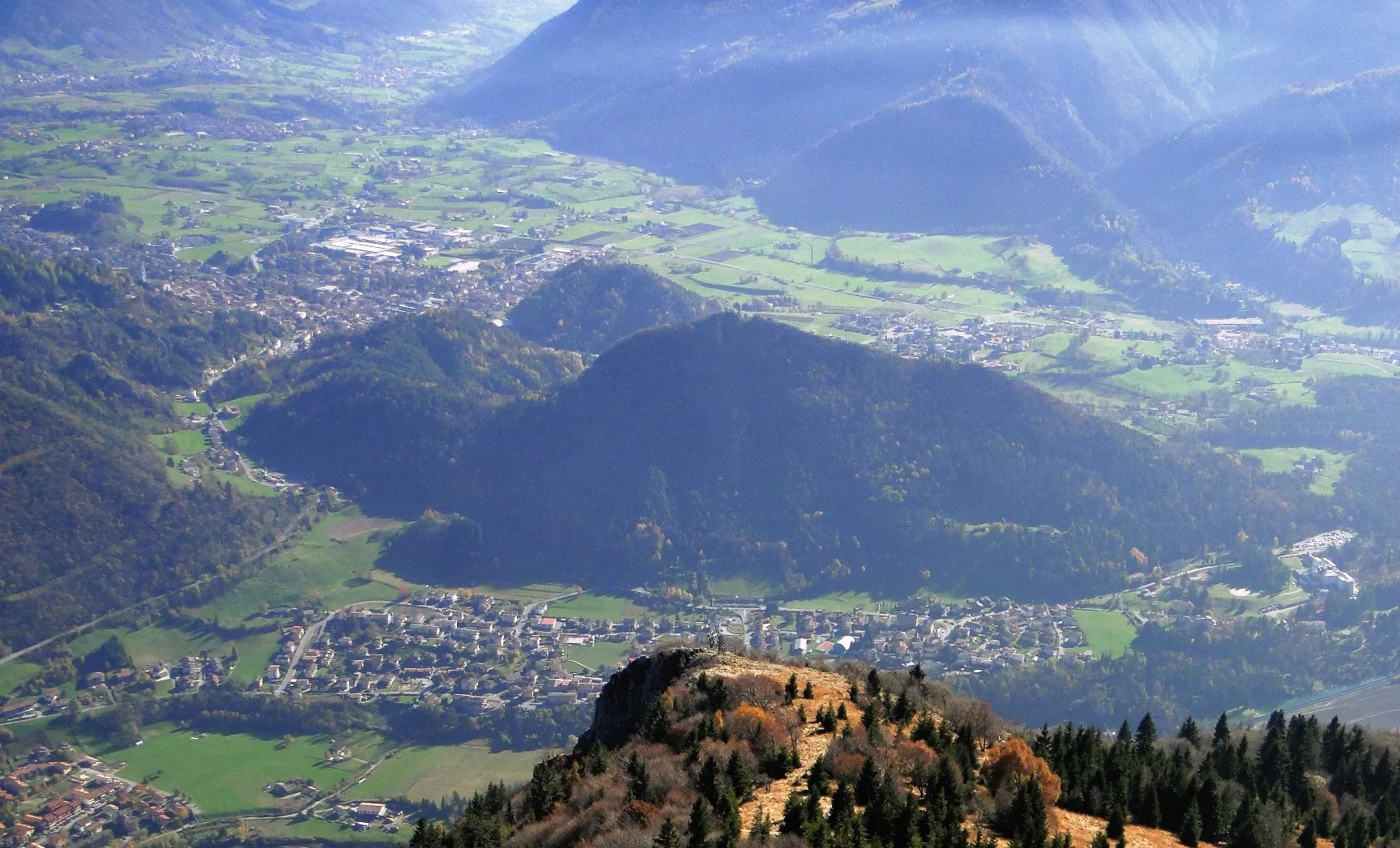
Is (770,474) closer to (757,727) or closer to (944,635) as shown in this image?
(944,635)

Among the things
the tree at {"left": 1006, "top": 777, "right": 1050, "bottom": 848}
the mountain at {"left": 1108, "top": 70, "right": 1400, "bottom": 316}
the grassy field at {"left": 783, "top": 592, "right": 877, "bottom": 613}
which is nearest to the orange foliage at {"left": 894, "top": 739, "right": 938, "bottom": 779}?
the tree at {"left": 1006, "top": 777, "right": 1050, "bottom": 848}

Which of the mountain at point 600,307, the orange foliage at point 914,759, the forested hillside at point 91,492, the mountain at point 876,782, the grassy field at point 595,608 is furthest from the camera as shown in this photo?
the mountain at point 600,307

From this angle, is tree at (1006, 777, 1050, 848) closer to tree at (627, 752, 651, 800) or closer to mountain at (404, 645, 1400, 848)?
mountain at (404, 645, 1400, 848)

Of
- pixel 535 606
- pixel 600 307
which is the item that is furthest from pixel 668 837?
pixel 600 307

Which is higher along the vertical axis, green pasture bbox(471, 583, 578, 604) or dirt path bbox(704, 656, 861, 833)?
dirt path bbox(704, 656, 861, 833)

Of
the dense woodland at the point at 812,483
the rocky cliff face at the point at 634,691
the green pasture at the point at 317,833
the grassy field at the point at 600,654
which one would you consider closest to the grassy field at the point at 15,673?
the green pasture at the point at 317,833

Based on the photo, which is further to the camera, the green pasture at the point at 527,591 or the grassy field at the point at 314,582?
the green pasture at the point at 527,591

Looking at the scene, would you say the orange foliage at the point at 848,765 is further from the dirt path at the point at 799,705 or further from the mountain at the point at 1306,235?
the mountain at the point at 1306,235
